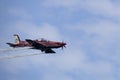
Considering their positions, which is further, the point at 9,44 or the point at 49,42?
the point at 9,44

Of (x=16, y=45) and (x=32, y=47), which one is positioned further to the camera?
(x=16, y=45)

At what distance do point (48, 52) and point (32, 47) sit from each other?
18.2 feet

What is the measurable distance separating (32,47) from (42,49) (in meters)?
3.29

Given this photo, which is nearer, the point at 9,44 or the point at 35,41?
the point at 35,41

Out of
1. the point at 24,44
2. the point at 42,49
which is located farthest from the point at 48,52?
the point at 24,44

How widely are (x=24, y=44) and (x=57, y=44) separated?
43.7 ft

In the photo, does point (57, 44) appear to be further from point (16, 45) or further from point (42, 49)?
point (16, 45)

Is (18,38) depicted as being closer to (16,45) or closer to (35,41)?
(16,45)

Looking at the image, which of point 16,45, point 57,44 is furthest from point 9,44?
point 57,44

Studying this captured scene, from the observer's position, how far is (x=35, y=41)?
101750 millimetres

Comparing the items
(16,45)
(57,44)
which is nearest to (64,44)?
(57,44)

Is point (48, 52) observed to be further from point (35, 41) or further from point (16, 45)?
point (16, 45)

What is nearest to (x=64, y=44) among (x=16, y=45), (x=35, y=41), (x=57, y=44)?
(x=57, y=44)

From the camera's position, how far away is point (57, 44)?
101m
